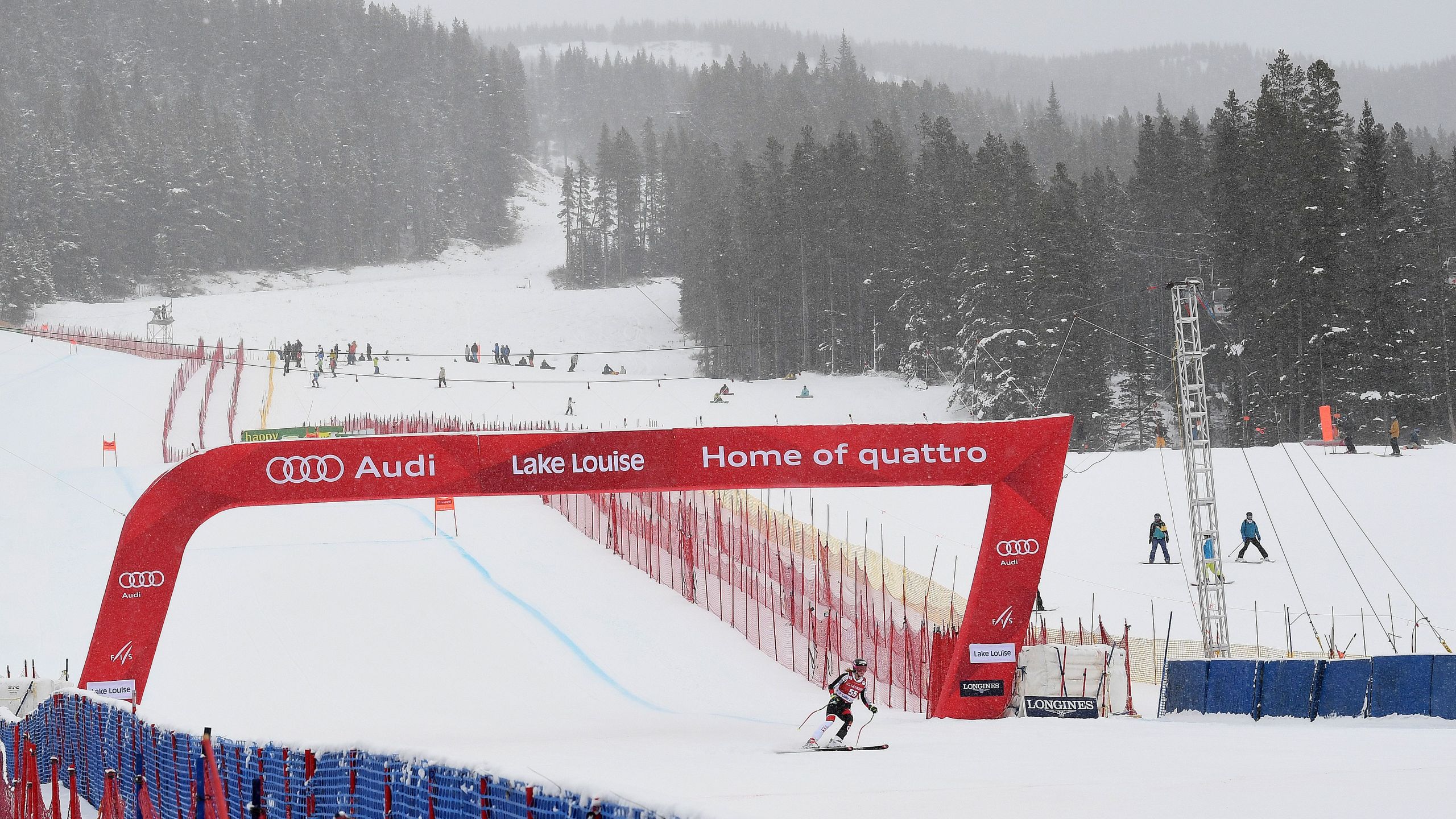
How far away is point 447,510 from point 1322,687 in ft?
58.9

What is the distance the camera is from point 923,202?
68.7 m

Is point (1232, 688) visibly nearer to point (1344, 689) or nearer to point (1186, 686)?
point (1186, 686)

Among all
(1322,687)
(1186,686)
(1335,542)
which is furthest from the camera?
(1335,542)

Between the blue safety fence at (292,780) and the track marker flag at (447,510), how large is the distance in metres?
13.1

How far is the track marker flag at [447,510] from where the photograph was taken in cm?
2539

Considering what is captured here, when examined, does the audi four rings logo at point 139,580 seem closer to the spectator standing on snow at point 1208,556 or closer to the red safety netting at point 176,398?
the spectator standing on snow at point 1208,556

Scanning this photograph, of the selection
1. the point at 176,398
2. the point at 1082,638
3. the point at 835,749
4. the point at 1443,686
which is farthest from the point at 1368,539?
the point at 176,398

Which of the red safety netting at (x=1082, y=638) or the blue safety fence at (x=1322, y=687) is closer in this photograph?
the blue safety fence at (x=1322, y=687)

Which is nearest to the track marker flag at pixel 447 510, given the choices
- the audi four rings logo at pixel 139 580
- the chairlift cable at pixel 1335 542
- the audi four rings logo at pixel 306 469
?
the audi four rings logo at pixel 306 469

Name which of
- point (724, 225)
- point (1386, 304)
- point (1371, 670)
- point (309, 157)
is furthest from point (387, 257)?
point (1371, 670)

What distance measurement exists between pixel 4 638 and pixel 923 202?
55733mm

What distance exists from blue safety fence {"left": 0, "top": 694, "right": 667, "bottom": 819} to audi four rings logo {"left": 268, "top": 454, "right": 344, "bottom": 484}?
3.66m

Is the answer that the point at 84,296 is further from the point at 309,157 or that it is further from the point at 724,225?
the point at 724,225

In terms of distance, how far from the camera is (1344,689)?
14.5 m
